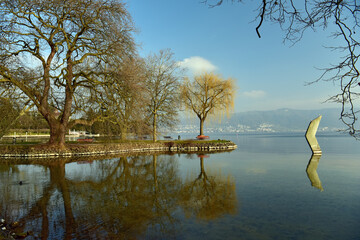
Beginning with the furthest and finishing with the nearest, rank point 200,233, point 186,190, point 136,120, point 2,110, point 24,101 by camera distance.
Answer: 1. point 24,101
2. point 136,120
3. point 2,110
4. point 186,190
5. point 200,233

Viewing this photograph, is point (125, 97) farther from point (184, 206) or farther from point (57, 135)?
point (184, 206)

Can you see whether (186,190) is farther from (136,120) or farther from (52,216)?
(136,120)

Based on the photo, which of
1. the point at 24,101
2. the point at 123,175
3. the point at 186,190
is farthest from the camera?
the point at 24,101

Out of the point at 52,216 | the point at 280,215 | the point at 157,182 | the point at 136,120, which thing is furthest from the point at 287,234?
the point at 136,120

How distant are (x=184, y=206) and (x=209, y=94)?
27846mm

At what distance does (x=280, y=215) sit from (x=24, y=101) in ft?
65.1

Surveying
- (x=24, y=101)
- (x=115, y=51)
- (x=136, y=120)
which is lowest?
(x=136, y=120)

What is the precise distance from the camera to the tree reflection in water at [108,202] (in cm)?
519

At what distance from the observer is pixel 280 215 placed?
614 centimetres

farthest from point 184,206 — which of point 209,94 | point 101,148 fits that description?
point 209,94

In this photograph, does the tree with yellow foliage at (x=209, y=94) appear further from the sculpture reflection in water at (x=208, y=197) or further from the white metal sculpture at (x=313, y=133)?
the sculpture reflection in water at (x=208, y=197)

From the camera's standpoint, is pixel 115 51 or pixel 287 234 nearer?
pixel 287 234

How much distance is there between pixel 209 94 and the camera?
33.7m

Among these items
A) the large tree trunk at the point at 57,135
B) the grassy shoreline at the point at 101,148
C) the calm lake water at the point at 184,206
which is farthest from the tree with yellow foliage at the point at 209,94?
the calm lake water at the point at 184,206
